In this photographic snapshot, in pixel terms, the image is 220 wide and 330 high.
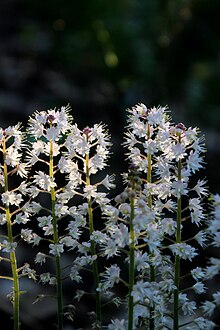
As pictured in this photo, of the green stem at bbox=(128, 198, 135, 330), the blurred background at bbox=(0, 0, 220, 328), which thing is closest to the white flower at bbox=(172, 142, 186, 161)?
the green stem at bbox=(128, 198, 135, 330)

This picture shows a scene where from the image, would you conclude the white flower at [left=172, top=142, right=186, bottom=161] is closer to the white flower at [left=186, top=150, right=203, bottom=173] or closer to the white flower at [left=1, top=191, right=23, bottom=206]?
the white flower at [left=186, top=150, right=203, bottom=173]

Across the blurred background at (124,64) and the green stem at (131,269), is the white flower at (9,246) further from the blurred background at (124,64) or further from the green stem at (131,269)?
the blurred background at (124,64)

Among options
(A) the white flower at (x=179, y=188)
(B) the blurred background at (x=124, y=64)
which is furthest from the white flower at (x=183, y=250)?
(B) the blurred background at (x=124, y=64)

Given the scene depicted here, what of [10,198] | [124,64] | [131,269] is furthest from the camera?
[124,64]

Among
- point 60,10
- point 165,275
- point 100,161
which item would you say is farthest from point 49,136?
point 60,10

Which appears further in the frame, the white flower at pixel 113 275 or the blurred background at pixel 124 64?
the blurred background at pixel 124 64

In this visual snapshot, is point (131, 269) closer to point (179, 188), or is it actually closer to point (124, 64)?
point (179, 188)

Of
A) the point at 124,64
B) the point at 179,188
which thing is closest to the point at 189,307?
the point at 179,188

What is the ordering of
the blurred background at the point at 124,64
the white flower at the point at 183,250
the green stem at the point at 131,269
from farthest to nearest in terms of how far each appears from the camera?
the blurred background at the point at 124,64 < the white flower at the point at 183,250 < the green stem at the point at 131,269

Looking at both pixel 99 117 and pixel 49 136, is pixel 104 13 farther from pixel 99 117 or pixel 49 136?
pixel 49 136
